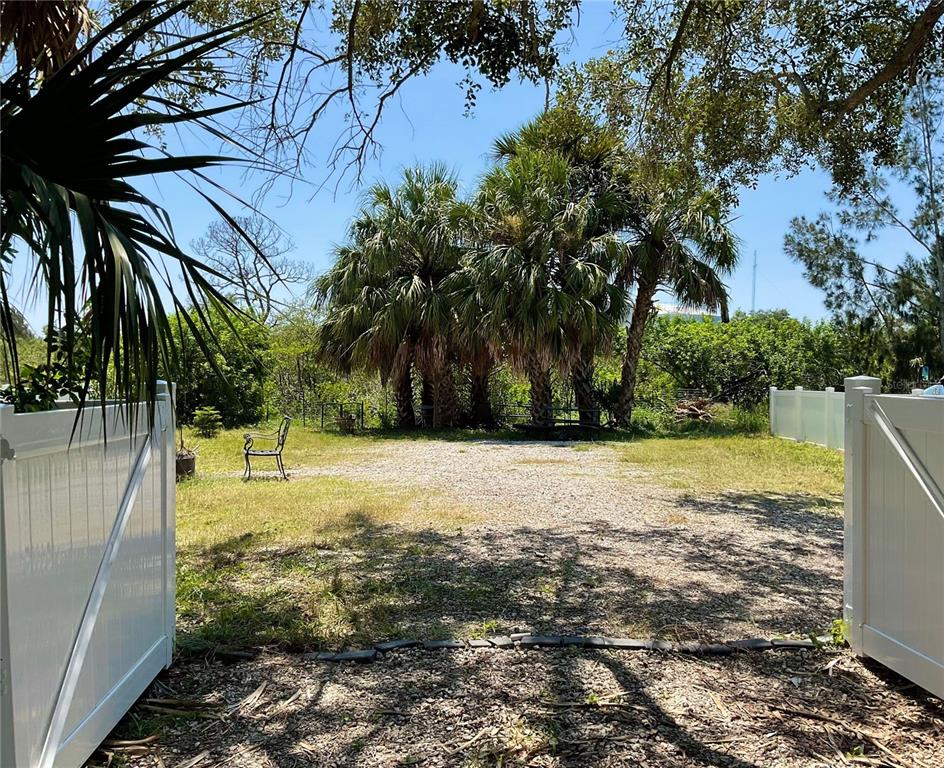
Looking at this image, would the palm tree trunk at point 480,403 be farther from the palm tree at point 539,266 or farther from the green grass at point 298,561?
the green grass at point 298,561

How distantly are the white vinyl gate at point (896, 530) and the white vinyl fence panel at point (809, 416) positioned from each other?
1005 cm

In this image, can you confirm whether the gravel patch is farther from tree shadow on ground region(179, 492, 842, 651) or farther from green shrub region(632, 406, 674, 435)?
green shrub region(632, 406, 674, 435)

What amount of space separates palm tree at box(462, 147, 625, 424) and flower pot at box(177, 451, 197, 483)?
7017mm

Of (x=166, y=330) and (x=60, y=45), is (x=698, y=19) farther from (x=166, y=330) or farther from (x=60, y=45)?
(x=166, y=330)

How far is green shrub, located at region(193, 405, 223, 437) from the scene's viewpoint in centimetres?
1544

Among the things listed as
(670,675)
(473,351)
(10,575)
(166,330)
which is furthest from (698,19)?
(473,351)

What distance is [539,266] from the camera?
14.7 m

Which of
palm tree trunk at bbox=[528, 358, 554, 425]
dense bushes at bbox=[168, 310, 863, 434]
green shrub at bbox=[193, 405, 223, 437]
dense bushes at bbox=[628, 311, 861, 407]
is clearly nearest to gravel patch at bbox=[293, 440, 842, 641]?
palm tree trunk at bbox=[528, 358, 554, 425]

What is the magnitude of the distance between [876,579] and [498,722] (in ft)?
6.41

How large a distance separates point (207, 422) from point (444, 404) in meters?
5.60

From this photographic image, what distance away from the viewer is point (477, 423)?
1767 cm

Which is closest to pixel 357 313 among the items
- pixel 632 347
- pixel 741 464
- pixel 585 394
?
pixel 585 394

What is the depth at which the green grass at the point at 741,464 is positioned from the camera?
8.97 m

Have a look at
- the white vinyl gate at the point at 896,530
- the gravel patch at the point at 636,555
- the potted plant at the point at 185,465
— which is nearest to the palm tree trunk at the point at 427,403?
the gravel patch at the point at 636,555
